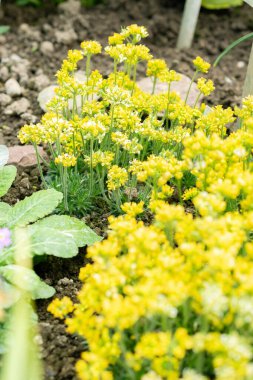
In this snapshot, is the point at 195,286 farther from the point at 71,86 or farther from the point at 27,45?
the point at 27,45

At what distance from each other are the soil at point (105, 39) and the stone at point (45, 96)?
5 cm

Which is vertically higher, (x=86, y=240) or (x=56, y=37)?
(x=56, y=37)

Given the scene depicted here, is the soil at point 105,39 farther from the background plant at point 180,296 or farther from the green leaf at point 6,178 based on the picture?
the background plant at point 180,296

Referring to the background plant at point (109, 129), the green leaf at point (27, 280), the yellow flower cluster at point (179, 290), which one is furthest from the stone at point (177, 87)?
the green leaf at point (27, 280)

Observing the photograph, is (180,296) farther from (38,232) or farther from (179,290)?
(38,232)

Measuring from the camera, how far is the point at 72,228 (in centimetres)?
287

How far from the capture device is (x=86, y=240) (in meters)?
2.85

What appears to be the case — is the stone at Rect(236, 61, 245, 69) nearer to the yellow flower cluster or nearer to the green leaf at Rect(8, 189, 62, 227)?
the yellow flower cluster

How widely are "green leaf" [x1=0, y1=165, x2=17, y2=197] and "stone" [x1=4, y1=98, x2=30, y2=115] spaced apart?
1.05m

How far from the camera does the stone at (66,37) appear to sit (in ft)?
15.6

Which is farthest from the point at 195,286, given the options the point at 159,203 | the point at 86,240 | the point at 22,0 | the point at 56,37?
the point at 22,0

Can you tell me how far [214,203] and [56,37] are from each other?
3.06 metres

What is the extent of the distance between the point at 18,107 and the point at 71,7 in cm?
143

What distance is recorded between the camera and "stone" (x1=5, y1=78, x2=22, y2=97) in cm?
418
